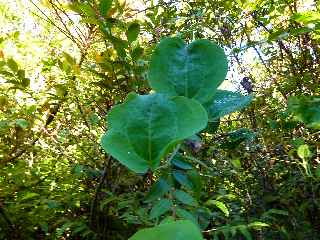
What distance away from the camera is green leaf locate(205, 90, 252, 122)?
0.40 m

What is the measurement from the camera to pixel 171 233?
0.72ft

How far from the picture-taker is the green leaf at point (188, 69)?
0.34 m

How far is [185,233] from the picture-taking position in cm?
22

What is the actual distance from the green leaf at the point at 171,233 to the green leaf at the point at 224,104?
0.60ft

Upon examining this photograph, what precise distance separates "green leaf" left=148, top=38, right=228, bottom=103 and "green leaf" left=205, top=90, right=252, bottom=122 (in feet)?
0.18

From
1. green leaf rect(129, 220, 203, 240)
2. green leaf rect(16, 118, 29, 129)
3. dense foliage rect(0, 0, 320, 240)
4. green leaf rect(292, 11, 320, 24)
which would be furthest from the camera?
green leaf rect(16, 118, 29, 129)

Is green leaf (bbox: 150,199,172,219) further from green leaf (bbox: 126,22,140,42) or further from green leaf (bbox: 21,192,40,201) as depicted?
green leaf (bbox: 21,192,40,201)

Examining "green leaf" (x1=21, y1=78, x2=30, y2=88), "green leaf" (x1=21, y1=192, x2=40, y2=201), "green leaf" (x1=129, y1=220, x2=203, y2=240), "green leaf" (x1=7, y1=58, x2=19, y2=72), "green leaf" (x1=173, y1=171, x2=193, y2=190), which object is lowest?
"green leaf" (x1=129, y1=220, x2=203, y2=240)

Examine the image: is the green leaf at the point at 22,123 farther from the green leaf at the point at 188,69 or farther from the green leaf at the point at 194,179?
the green leaf at the point at 188,69

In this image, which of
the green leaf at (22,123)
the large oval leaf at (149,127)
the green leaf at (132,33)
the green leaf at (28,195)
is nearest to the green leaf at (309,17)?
the green leaf at (132,33)

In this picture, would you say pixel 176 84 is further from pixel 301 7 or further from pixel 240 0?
pixel 301 7

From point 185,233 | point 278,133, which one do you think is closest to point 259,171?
point 278,133

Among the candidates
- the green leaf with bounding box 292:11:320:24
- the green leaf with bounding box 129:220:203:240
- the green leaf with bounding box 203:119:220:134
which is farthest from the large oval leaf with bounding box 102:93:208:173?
the green leaf with bounding box 292:11:320:24

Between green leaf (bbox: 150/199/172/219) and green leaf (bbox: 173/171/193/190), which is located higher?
green leaf (bbox: 173/171/193/190)
